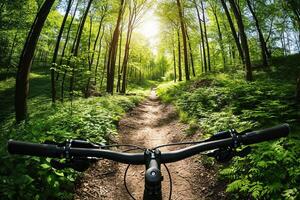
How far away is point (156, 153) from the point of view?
1.80 meters

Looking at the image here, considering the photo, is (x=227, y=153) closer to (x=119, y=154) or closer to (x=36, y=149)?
(x=119, y=154)

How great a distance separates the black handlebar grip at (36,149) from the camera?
6.35 feet

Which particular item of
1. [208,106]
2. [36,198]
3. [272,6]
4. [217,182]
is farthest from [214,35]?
[36,198]

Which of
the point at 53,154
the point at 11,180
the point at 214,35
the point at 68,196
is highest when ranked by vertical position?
the point at 214,35

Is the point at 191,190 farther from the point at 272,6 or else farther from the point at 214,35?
the point at 214,35

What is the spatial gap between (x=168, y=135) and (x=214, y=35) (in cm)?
3143

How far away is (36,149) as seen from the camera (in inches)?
76.9

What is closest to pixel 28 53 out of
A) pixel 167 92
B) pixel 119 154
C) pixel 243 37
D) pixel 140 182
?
pixel 140 182

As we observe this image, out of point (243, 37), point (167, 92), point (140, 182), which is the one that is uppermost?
point (243, 37)

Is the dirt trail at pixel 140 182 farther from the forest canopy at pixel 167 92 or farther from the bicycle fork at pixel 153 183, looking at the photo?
the bicycle fork at pixel 153 183

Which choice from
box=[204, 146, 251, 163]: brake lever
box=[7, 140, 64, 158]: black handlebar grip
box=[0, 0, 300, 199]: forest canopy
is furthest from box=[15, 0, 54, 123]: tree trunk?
box=[204, 146, 251, 163]: brake lever

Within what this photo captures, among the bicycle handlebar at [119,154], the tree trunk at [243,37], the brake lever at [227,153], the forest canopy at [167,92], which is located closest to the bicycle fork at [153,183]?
the bicycle handlebar at [119,154]

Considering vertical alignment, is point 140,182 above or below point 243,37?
below

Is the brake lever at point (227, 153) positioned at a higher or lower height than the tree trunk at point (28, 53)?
lower
